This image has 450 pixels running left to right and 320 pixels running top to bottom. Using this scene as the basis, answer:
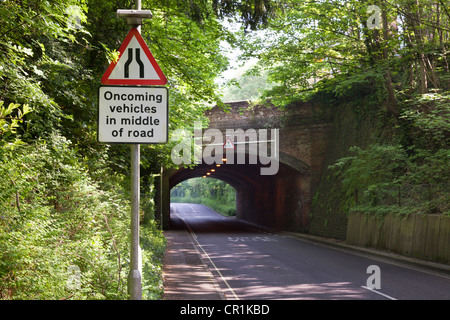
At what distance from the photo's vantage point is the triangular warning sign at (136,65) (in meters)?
4.68

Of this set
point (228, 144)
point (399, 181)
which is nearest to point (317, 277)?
point (399, 181)

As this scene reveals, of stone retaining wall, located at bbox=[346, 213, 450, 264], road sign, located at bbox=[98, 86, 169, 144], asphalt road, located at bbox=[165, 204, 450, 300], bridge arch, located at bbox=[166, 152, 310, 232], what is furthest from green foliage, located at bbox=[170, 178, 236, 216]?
road sign, located at bbox=[98, 86, 169, 144]

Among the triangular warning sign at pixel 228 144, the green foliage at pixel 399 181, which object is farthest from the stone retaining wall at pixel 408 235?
the triangular warning sign at pixel 228 144

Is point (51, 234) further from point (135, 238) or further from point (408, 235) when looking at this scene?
point (408, 235)

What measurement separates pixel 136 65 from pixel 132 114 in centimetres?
57

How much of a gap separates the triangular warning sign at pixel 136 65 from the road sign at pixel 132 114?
150 millimetres

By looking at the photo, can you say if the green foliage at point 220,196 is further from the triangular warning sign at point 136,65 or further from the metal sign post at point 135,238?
the triangular warning sign at point 136,65

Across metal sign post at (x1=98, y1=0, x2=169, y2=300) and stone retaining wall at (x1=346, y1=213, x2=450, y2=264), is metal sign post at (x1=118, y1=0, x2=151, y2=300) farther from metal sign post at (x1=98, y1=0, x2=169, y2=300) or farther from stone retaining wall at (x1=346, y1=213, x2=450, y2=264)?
stone retaining wall at (x1=346, y1=213, x2=450, y2=264)

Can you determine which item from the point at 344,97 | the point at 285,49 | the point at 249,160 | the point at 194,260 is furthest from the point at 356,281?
the point at 249,160

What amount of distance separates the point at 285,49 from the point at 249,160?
12.4 meters

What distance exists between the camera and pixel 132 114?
14.9ft

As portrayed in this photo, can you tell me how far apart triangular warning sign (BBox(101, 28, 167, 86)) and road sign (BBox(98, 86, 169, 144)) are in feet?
0.49

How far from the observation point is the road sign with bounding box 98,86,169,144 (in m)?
4.49

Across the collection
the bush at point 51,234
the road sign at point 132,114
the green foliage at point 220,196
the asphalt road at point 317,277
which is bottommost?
the green foliage at point 220,196
